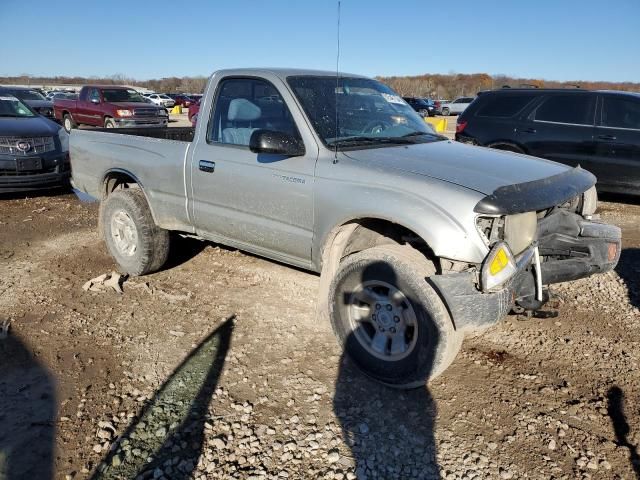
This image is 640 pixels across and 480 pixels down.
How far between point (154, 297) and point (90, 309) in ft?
1.71

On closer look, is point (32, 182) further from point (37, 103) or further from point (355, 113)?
point (37, 103)

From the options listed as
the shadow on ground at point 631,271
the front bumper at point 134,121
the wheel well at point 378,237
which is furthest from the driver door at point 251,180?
the front bumper at point 134,121

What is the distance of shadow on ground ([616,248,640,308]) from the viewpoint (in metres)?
4.43

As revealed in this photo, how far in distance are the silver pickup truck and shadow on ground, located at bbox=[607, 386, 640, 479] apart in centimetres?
69

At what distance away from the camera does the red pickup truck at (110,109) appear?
55.3ft

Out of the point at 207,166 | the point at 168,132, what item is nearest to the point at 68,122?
the point at 168,132

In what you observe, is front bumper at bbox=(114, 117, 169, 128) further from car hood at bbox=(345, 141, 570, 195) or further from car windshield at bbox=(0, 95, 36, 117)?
car hood at bbox=(345, 141, 570, 195)

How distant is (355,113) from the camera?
12.5 feet

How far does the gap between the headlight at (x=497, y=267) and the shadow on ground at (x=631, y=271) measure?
230 centimetres

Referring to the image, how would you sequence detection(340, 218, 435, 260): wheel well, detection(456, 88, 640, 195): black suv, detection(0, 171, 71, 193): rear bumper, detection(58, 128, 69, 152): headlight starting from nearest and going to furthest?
detection(340, 218, 435, 260): wheel well, detection(456, 88, 640, 195): black suv, detection(0, 171, 71, 193): rear bumper, detection(58, 128, 69, 152): headlight

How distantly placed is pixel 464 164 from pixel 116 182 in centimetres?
356

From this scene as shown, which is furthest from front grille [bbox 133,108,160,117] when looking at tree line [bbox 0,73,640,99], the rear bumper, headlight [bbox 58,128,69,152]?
tree line [bbox 0,73,640,99]

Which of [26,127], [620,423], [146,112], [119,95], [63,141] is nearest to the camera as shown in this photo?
[620,423]

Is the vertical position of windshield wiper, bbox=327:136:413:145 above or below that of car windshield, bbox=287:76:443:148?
below
